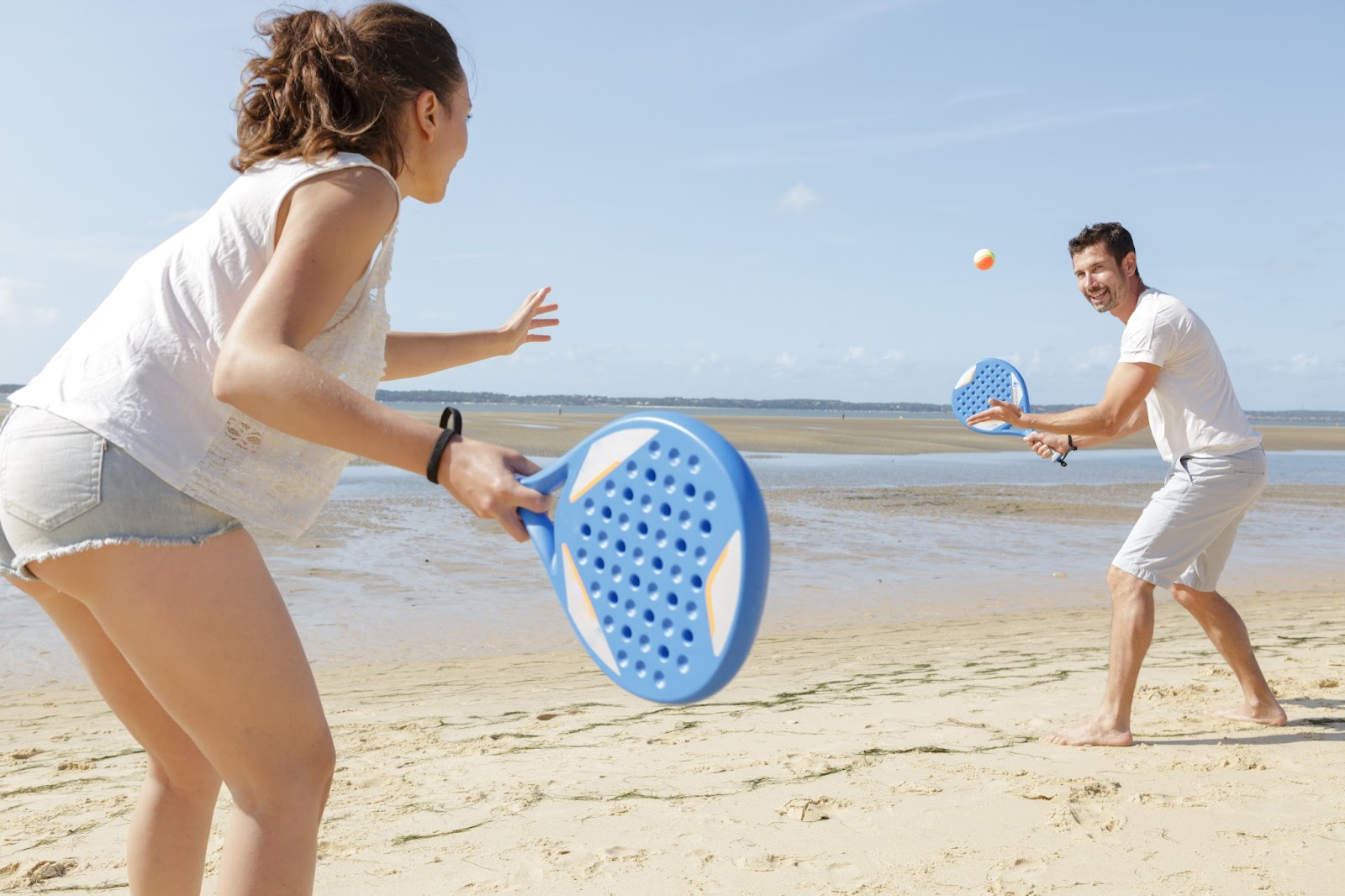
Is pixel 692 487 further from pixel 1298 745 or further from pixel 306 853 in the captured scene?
pixel 1298 745

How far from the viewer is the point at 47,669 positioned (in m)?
5.60

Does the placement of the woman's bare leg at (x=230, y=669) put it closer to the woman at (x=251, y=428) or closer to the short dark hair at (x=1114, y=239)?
the woman at (x=251, y=428)

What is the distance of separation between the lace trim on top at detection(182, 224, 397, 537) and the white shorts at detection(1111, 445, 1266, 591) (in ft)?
10.2

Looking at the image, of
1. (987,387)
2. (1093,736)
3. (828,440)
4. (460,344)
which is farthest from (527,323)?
(828,440)

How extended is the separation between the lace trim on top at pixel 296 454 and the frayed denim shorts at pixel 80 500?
4 cm

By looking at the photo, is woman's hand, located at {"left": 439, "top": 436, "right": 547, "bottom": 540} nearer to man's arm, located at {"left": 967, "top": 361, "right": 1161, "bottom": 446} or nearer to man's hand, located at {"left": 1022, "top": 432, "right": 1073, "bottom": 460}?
man's arm, located at {"left": 967, "top": 361, "right": 1161, "bottom": 446}

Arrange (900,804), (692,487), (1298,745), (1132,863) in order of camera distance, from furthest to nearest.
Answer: (1298,745) < (900,804) < (1132,863) < (692,487)

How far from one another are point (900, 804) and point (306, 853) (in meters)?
1.96

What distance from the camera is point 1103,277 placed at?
13.7 feet

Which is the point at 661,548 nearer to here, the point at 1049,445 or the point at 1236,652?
the point at 1236,652

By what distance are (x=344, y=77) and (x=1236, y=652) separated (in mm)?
3906

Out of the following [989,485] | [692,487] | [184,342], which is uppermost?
[184,342]

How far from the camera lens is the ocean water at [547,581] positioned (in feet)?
21.4

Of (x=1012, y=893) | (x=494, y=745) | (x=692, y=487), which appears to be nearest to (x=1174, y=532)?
(x=1012, y=893)
